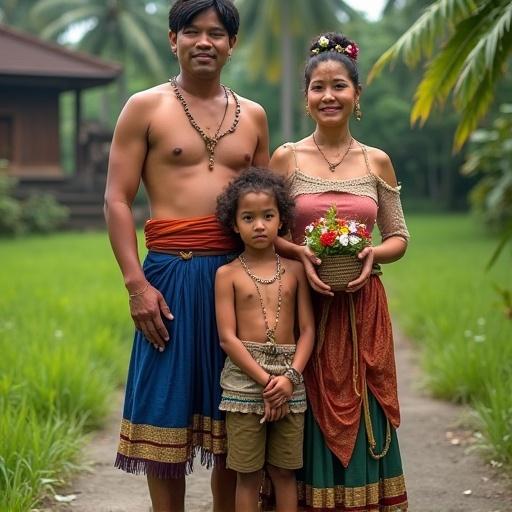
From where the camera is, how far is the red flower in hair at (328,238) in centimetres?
329

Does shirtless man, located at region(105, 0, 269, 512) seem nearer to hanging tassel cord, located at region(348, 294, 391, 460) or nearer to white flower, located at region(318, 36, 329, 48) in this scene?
A: white flower, located at region(318, 36, 329, 48)

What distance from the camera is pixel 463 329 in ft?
24.3

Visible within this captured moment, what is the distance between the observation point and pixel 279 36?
30.9 metres

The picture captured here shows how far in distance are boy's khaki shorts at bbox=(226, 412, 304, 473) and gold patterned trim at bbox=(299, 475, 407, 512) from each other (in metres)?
0.17

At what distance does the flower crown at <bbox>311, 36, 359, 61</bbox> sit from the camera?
3.61 m

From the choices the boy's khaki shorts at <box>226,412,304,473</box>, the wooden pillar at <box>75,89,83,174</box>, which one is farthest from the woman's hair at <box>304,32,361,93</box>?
the wooden pillar at <box>75,89,83,174</box>

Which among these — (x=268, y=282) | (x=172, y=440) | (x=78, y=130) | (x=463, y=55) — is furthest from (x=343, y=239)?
(x=78, y=130)

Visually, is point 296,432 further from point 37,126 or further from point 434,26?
point 37,126

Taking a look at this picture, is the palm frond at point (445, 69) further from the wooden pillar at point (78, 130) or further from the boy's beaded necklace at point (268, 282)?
the wooden pillar at point (78, 130)

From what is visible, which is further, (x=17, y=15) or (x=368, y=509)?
(x=17, y=15)

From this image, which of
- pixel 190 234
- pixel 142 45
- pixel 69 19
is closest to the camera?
pixel 190 234

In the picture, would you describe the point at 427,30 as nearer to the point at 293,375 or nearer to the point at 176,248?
the point at 176,248

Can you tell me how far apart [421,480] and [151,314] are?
2.03m

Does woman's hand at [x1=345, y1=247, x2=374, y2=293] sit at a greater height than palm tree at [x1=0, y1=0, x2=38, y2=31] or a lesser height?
lesser
